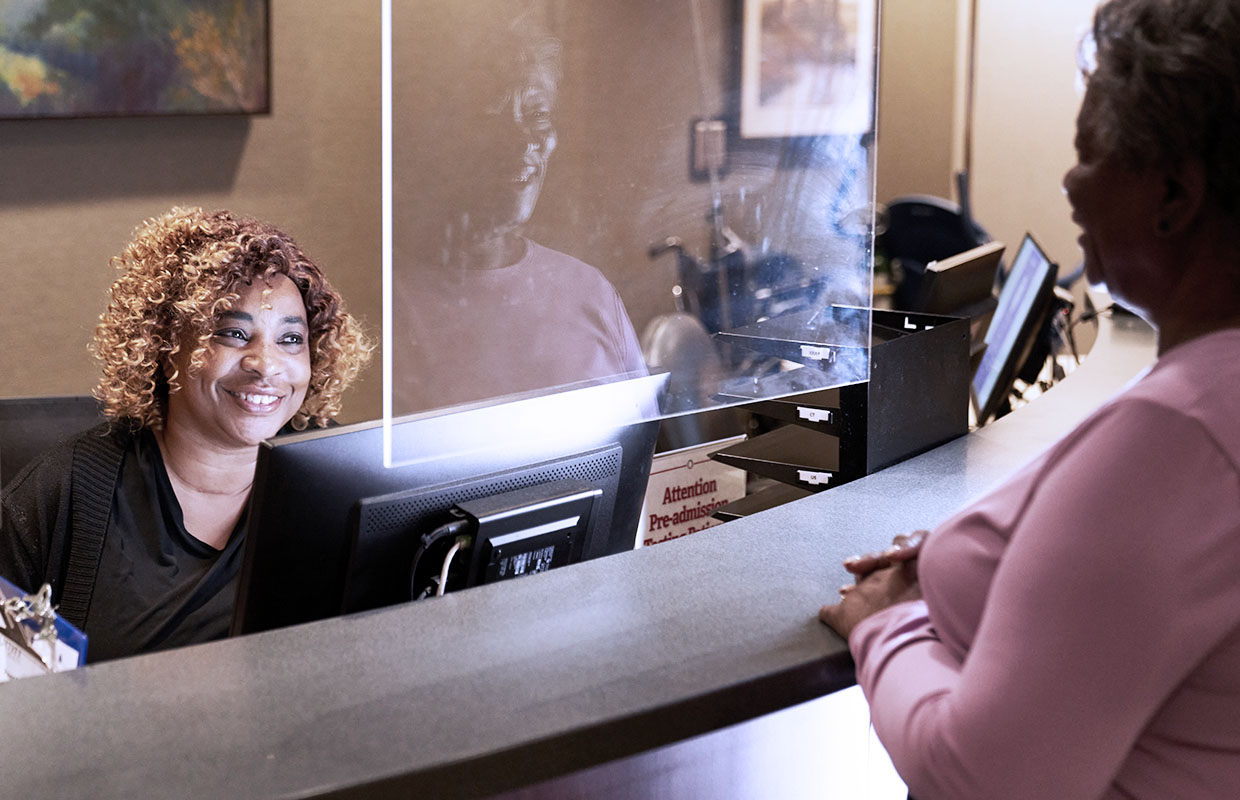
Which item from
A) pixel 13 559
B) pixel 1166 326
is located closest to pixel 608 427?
pixel 1166 326

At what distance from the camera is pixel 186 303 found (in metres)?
1.98

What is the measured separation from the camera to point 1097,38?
2.61ft

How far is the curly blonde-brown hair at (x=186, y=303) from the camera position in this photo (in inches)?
78.0

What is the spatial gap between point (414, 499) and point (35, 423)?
3.84ft

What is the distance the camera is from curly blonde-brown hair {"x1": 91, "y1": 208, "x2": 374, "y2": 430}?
1.98m

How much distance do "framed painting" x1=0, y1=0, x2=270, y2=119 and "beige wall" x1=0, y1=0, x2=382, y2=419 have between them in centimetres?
8

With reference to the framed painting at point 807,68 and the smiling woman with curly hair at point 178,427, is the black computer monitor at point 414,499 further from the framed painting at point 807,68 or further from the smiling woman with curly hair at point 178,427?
the smiling woman with curly hair at point 178,427

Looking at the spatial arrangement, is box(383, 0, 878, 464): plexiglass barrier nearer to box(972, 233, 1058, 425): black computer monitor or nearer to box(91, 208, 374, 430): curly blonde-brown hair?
box(91, 208, 374, 430): curly blonde-brown hair

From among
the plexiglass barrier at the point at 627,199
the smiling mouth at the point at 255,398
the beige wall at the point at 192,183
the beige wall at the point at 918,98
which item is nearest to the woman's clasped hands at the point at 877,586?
the plexiglass barrier at the point at 627,199

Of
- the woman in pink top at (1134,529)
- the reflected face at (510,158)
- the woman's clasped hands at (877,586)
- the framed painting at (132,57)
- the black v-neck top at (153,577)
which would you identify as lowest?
the black v-neck top at (153,577)

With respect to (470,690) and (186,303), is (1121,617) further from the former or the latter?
(186,303)

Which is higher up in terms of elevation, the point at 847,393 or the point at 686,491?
the point at 847,393

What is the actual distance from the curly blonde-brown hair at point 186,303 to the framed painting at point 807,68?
39.5 inches

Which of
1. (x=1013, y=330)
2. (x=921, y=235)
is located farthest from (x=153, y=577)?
(x=921, y=235)
